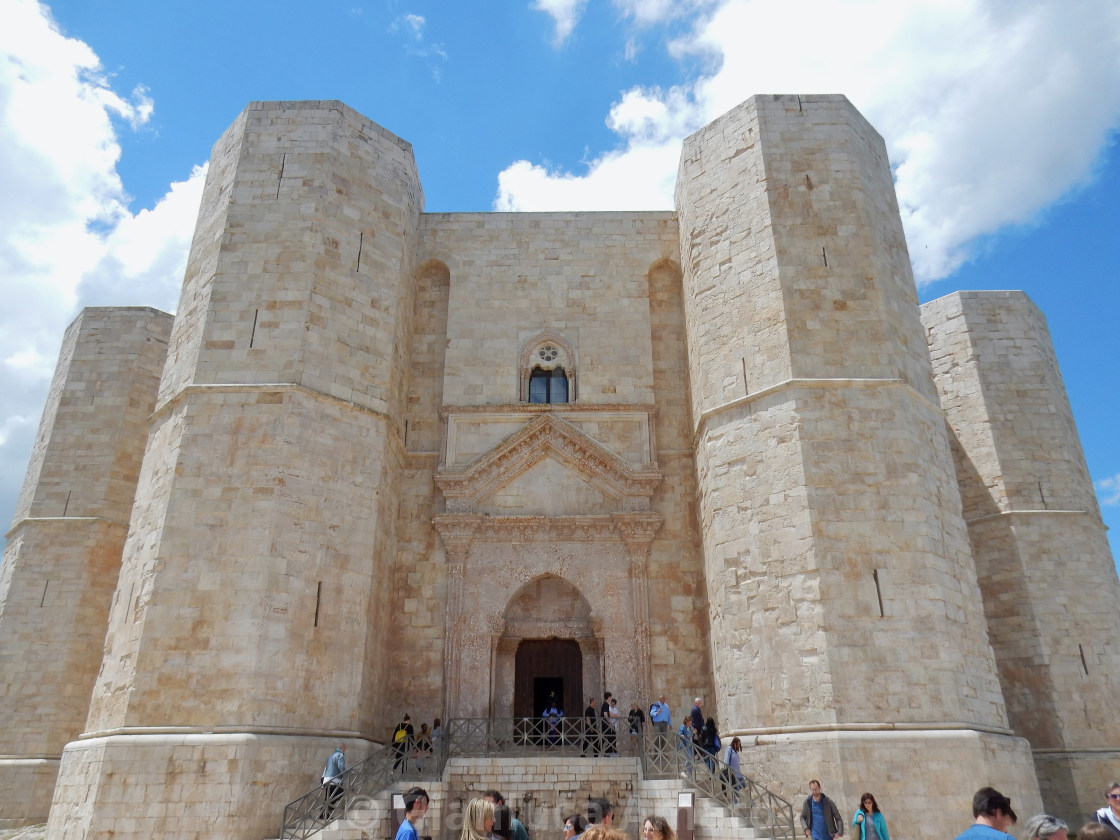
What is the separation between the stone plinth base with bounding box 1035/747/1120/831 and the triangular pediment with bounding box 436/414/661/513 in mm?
8199

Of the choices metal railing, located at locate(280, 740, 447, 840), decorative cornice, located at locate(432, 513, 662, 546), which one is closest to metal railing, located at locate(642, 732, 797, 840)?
metal railing, located at locate(280, 740, 447, 840)

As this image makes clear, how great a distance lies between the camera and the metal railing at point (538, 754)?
9539mm

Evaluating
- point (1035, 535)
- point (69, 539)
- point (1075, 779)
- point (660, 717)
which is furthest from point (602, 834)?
point (69, 539)

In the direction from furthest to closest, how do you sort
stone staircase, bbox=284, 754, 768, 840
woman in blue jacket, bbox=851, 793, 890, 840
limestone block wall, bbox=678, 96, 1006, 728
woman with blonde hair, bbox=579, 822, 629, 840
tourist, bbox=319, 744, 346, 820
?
limestone block wall, bbox=678, 96, 1006, 728 → tourist, bbox=319, 744, 346, 820 → stone staircase, bbox=284, 754, 768, 840 → woman in blue jacket, bbox=851, 793, 890, 840 → woman with blonde hair, bbox=579, 822, 629, 840

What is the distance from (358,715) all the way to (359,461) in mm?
3790

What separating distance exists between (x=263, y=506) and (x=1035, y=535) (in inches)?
538

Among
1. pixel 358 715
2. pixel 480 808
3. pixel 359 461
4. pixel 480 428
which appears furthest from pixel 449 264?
pixel 480 808

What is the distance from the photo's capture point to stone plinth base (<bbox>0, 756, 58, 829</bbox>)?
13812 millimetres

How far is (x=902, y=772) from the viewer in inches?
389

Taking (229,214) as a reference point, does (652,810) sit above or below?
below

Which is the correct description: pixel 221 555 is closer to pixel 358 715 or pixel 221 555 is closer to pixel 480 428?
pixel 358 715

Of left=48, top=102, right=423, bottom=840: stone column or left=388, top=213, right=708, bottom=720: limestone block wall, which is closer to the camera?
left=48, top=102, right=423, bottom=840: stone column

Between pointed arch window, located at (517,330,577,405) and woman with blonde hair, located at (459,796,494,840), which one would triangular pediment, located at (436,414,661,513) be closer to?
pointed arch window, located at (517,330,577,405)

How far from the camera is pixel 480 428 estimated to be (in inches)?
576
